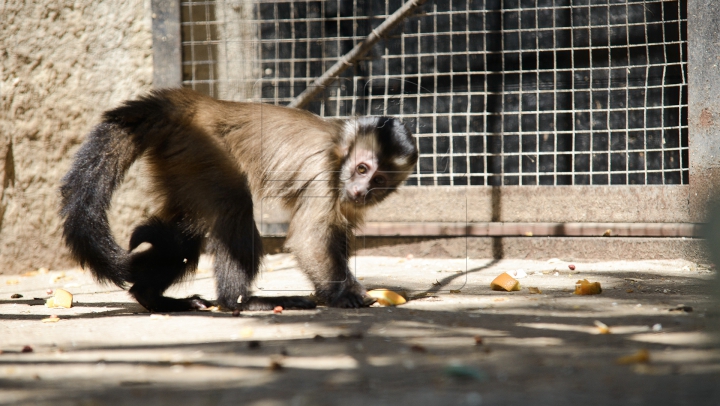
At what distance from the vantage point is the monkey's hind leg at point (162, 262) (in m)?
3.44

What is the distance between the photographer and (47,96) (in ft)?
17.5

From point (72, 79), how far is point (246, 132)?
2489 millimetres

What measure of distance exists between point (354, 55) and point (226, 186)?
235 centimetres

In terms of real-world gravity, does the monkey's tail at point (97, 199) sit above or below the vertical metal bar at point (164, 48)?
below

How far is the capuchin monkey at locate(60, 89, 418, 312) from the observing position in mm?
3258

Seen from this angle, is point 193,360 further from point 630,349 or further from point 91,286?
point 91,286

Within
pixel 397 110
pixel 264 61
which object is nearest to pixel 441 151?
pixel 397 110

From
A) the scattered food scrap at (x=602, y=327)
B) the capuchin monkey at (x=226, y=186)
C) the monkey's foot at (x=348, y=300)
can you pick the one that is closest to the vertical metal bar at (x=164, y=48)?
the capuchin monkey at (x=226, y=186)

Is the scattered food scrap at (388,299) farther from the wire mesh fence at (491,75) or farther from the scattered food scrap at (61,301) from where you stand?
the wire mesh fence at (491,75)

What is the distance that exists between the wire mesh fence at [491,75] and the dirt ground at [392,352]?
1895mm

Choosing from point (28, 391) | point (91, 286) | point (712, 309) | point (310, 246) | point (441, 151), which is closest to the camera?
point (28, 391)

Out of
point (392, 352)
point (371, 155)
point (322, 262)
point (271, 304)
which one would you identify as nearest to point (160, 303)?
point (271, 304)

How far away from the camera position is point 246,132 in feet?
12.2

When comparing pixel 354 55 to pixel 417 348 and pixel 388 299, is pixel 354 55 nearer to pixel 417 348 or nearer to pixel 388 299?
pixel 388 299
